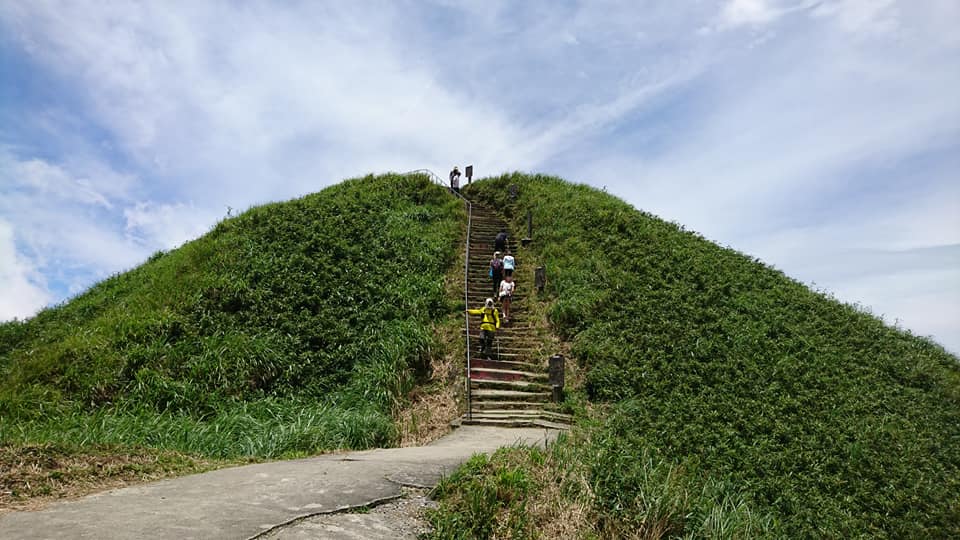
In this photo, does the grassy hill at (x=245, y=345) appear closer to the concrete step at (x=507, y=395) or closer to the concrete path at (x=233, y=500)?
the concrete step at (x=507, y=395)

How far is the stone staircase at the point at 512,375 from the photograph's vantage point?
10.3 metres

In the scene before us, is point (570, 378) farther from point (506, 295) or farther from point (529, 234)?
point (529, 234)

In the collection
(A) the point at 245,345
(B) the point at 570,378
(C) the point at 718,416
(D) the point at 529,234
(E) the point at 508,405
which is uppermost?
(D) the point at 529,234

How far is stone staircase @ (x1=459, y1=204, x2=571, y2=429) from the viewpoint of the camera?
1034 cm

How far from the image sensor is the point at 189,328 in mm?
12297

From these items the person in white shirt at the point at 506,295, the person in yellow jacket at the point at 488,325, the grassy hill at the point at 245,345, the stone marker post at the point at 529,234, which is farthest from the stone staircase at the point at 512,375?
the stone marker post at the point at 529,234

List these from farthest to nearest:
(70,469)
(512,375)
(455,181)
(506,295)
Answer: (455,181)
(506,295)
(512,375)
(70,469)

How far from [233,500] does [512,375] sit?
8.18 m

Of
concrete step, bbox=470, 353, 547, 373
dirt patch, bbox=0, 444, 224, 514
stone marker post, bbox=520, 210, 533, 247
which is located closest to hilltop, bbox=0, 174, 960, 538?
dirt patch, bbox=0, 444, 224, 514

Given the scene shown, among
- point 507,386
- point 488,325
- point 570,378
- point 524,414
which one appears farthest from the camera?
point 488,325

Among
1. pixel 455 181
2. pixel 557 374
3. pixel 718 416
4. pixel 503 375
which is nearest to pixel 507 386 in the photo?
pixel 503 375

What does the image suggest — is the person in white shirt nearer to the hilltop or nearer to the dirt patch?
the hilltop

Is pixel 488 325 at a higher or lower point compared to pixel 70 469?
higher

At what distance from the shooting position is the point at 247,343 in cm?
1201
